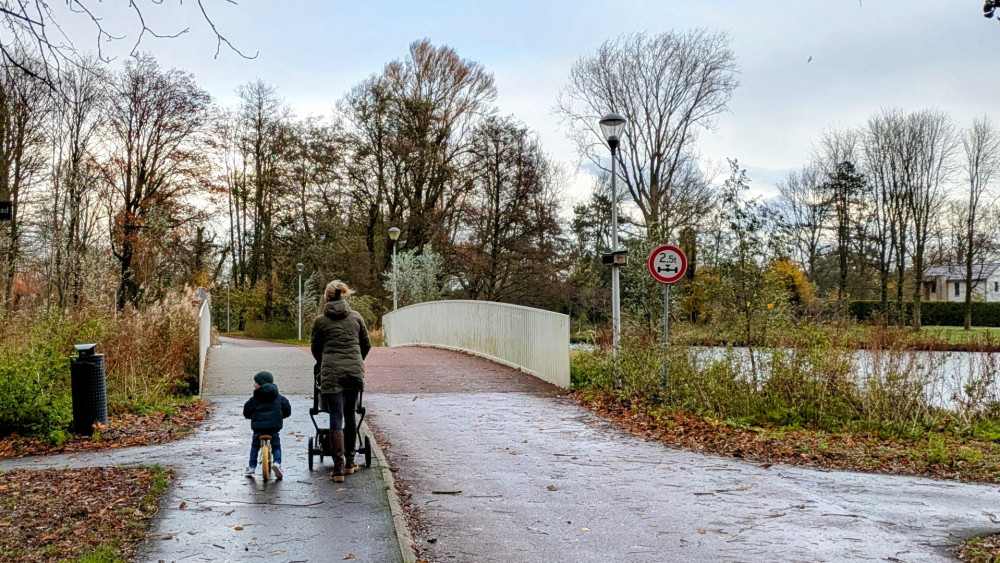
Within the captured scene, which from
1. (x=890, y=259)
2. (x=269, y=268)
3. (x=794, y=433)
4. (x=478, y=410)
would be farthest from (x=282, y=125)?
(x=794, y=433)

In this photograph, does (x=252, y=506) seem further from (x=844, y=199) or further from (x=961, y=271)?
(x=961, y=271)

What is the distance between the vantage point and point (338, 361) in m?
7.08

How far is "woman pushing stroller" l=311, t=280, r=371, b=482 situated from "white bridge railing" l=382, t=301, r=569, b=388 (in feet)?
22.7

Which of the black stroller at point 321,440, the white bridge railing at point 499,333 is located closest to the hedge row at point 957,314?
the white bridge railing at point 499,333

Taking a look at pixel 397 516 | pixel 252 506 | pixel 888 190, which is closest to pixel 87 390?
pixel 252 506

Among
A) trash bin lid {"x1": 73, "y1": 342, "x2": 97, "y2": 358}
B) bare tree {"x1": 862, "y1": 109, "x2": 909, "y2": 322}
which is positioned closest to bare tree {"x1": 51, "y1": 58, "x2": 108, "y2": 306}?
trash bin lid {"x1": 73, "y1": 342, "x2": 97, "y2": 358}

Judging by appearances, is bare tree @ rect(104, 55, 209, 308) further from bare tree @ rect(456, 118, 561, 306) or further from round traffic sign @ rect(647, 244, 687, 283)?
round traffic sign @ rect(647, 244, 687, 283)

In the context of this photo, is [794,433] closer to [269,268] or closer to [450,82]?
[450,82]

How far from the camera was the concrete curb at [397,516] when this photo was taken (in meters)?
5.00

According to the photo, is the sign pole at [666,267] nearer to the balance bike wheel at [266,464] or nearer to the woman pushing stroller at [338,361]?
the woman pushing stroller at [338,361]

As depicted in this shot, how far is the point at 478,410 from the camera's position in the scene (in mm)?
11828

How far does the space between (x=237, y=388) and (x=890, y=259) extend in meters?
37.5

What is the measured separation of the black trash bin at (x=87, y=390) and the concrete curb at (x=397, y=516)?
140 inches

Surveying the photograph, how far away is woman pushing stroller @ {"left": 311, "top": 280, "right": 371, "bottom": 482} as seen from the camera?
23.1 ft
